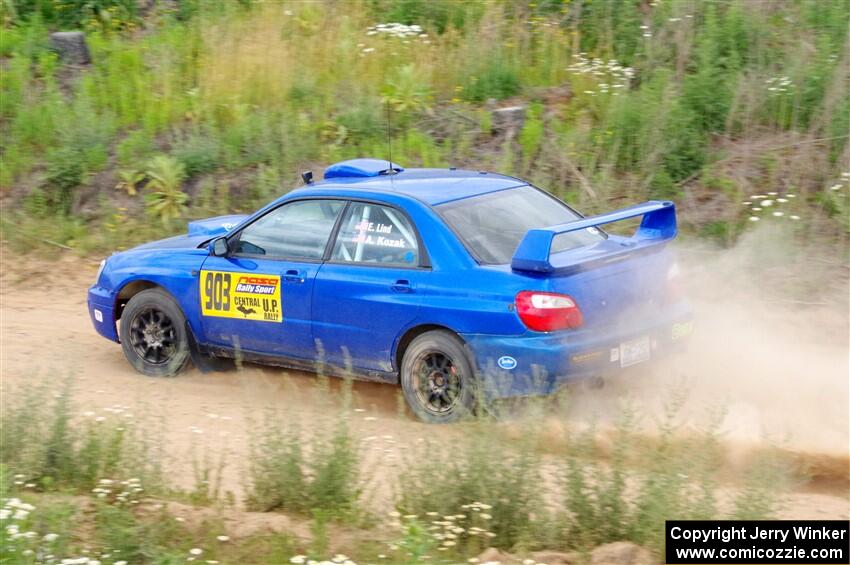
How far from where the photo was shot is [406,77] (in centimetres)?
1308

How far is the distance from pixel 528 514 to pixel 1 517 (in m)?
2.34

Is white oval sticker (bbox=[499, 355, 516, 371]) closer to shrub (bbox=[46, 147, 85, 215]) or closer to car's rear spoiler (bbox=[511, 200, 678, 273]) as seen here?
car's rear spoiler (bbox=[511, 200, 678, 273])

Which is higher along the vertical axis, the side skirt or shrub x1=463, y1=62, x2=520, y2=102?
shrub x1=463, y1=62, x2=520, y2=102

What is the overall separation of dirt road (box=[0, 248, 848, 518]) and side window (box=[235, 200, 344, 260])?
0.94 m

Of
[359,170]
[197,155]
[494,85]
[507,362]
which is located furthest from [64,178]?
[507,362]

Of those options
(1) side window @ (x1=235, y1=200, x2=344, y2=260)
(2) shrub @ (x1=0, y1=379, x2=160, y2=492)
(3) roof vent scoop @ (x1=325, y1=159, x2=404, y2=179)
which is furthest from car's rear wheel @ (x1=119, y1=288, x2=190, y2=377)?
(2) shrub @ (x1=0, y1=379, x2=160, y2=492)

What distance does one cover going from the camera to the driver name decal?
26.1ft

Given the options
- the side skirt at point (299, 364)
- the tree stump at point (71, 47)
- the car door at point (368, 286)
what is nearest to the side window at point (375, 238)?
the car door at point (368, 286)

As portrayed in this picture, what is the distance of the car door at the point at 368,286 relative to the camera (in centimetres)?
735

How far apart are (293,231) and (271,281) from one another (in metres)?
0.38

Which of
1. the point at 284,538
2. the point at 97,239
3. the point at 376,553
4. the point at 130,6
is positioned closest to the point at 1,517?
the point at 284,538

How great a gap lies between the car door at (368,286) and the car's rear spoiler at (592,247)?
2.53ft

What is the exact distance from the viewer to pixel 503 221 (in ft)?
24.7

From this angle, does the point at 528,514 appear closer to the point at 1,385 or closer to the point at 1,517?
the point at 1,517
